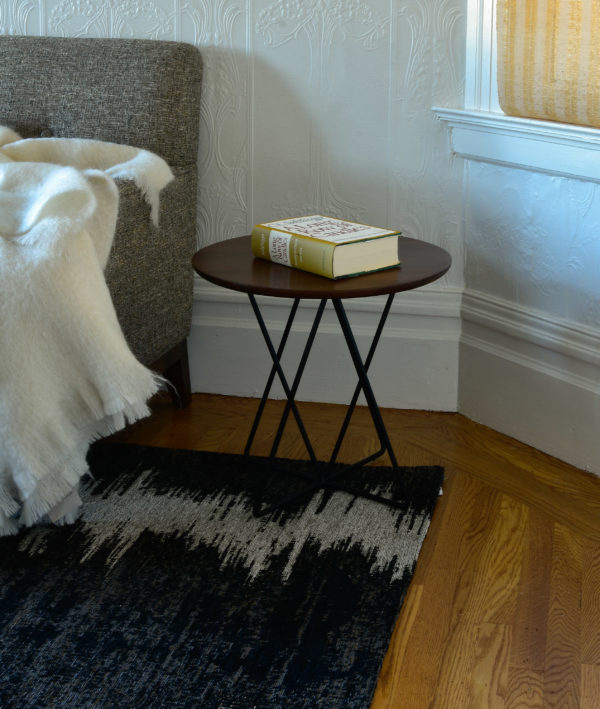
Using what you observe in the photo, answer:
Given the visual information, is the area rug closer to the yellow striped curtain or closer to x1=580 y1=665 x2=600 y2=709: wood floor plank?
x1=580 y1=665 x2=600 y2=709: wood floor plank

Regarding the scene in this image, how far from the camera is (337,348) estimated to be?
2.31m

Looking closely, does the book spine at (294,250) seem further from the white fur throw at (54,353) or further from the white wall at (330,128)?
the white wall at (330,128)

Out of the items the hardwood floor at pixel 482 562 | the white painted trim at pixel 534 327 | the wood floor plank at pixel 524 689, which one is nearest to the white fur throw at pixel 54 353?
the hardwood floor at pixel 482 562

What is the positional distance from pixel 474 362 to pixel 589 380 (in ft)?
1.10

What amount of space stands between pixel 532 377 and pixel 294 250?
2.46ft

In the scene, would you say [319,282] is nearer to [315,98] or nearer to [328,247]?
[328,247]

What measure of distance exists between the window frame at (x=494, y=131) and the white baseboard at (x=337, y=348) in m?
0.37

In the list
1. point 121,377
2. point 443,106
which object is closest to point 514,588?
point 121,377

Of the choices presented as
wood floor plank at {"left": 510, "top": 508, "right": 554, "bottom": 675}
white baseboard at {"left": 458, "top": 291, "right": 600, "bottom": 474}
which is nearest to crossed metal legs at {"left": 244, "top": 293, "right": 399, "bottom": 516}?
wood floor plank at {"left": 510, "top": 508, "right": 554, "bottom": 675}

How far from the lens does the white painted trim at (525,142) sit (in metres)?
1.81

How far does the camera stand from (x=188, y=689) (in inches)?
50.7

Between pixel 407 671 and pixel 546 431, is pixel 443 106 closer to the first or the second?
pixel 546 431

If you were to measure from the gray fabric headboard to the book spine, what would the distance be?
0.41m

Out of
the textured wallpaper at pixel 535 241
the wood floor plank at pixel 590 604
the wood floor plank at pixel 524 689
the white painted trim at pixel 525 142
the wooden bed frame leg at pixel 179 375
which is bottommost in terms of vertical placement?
the wood floor plank at pixel 524 689
